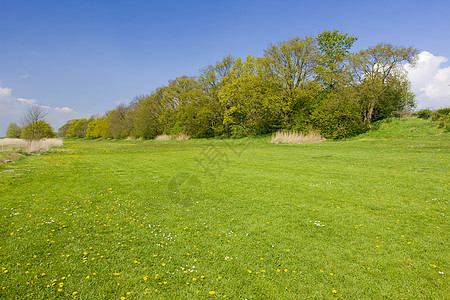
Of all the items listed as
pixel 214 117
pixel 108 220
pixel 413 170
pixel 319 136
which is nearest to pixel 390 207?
pixel 413 170

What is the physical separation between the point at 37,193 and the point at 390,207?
12900mm

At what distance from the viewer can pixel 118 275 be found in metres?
4.12

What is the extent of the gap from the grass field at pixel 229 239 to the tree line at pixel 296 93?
24.0 metres

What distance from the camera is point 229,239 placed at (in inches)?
211

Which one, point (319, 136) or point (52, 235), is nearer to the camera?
point (52, 235)

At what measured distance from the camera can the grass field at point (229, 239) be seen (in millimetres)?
3820

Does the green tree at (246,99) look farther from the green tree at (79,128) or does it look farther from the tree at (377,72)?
the green tree at (79,128)

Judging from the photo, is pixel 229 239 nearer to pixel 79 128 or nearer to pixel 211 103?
pixel 211 103

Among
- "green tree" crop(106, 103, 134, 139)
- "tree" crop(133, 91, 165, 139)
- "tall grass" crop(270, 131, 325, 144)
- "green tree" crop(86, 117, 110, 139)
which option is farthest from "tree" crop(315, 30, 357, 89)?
"green tree" crop(86, 117, 110, 139)

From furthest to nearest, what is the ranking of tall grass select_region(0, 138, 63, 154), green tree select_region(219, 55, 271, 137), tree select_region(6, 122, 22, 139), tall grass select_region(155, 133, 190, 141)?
tree select_region(6, 122, 22, 139), tall grass select_region(155, 133, 190, 141), green tree select_region(219, 55, 271, 137), tall grass select_region(0, 138, 63, 154)

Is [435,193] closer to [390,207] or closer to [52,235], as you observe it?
[390,207]

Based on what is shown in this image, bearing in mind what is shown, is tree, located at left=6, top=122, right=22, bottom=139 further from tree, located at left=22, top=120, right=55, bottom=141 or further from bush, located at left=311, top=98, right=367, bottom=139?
bush, located at left=311, top=98, right=367, bottom=139

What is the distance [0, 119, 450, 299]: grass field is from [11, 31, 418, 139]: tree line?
2395 cm

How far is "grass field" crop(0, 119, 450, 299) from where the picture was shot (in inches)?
150
